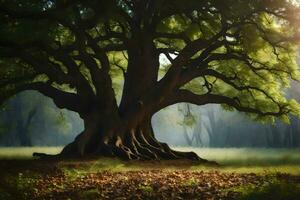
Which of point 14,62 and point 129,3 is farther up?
point 129,3

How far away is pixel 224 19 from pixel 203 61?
4.59 metres

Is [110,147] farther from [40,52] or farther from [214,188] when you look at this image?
[214,188]

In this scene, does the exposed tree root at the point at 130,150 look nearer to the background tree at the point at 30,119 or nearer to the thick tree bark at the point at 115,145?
the thick tree bark at the point at 115,145

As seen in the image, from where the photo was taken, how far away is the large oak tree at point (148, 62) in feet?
79.9

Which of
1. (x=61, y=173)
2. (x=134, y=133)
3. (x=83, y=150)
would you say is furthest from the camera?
(x=134, y=133)

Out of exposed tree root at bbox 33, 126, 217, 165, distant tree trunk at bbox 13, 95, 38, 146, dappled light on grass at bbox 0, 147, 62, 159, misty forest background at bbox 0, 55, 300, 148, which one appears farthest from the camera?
distant tree trunk at bbox 13, 95, 38, 146

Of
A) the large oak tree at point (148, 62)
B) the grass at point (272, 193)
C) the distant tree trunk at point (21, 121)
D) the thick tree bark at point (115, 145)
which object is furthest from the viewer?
the distant tree trunk at point (21, 121)

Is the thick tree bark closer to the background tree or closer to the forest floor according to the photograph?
the forest floor

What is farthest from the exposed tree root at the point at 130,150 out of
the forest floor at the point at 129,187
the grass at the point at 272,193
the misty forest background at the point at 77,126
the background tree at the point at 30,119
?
the background tree at the point at 30,119

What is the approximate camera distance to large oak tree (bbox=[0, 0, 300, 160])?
24.3 m

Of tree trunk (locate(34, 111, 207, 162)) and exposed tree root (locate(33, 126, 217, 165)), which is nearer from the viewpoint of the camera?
exposed tree root (locate(33, 126, 217, 165))

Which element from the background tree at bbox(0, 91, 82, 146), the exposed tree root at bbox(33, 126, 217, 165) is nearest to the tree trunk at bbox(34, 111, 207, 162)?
the exposed tree root at bbox(33, 126, 217, 165)

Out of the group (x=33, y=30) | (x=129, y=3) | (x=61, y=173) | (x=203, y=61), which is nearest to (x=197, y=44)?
(x=203, y=61)

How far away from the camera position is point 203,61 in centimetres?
3003
